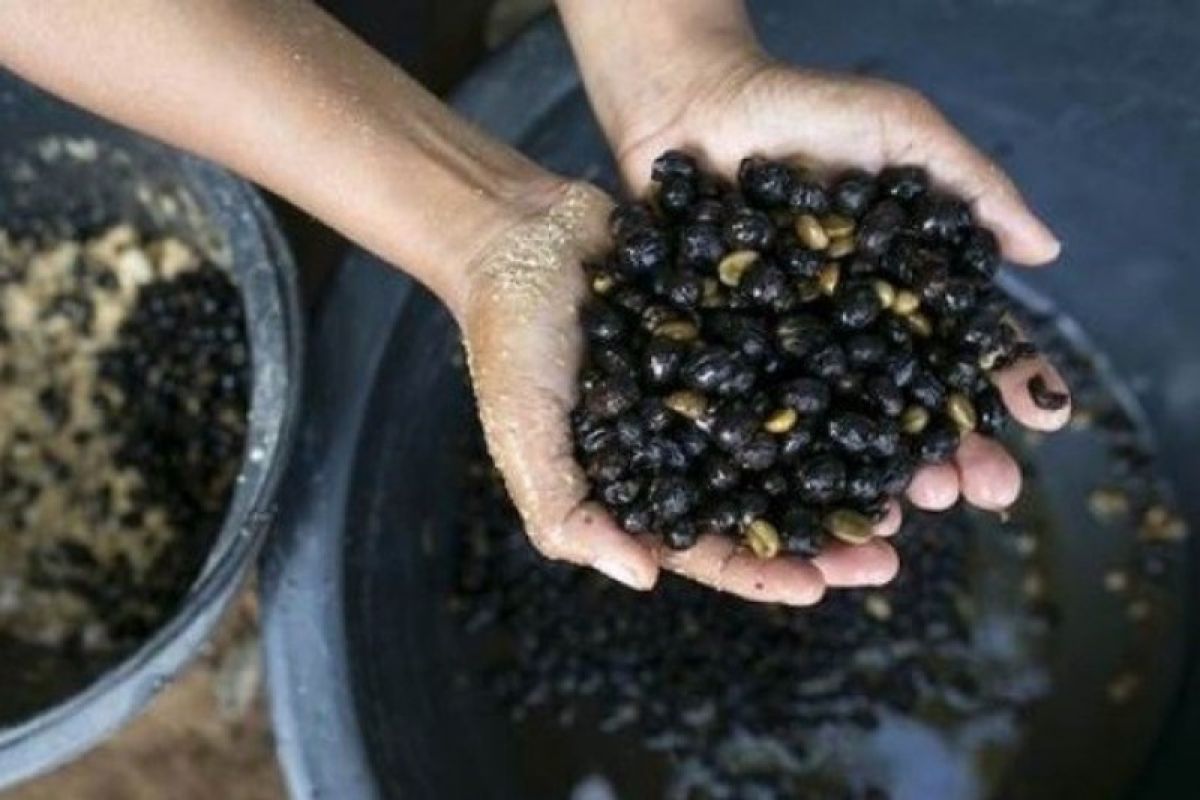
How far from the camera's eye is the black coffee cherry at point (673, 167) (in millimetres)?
1233

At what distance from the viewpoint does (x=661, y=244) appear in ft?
3.89

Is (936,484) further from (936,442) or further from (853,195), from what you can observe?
(853,195)

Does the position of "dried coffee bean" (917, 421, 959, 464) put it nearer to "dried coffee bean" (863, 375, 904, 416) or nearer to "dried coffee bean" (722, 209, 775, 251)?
"dried coffee bean" (863, 375, 904, 416)

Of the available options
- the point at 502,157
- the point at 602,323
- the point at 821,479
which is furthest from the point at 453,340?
the point at 821,479

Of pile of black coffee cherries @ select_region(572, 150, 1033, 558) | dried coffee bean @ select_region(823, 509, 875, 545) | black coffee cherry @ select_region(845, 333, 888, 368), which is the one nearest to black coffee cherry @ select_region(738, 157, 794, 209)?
pile of black coffee cherries @ select_region(572, 150, 1033, 558)

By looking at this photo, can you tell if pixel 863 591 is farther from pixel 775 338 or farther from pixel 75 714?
pixel 75 714

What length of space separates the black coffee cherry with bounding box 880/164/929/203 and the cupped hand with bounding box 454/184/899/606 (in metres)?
0.22

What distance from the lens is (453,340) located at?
1.50 metres

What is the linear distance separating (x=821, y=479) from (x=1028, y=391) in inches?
6.7

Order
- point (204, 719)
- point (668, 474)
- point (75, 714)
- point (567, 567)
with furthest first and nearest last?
point (204, 719) < point (567, 567) < point (75, 714) < point (668, 474)

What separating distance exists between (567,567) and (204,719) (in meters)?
0.40

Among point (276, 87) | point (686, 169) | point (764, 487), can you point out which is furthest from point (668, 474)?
point (276, 87)

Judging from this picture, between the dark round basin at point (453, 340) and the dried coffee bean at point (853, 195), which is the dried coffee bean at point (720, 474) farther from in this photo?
the dark round basin at point (453, 340)

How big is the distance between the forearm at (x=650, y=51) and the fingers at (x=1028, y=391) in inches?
11.7
